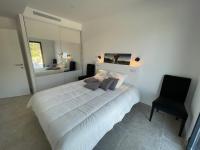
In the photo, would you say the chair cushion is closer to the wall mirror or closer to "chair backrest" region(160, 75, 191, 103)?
"chair backrest" region(160, 75, 191, 103)

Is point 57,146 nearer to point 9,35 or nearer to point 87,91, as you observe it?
point 87,91

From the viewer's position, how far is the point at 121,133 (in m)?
1.86

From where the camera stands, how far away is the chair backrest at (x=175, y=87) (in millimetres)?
2090

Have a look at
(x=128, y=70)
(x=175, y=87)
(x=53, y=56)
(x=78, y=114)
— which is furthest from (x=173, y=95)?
(x=53, y=56)

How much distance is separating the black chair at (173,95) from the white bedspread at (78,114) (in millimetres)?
613

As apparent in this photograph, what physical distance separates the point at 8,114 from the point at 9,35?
2.22 m

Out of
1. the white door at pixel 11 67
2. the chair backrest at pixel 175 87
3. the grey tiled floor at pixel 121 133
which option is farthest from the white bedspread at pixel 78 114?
the white door at pixel 11 67

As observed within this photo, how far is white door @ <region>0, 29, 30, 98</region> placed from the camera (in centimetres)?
287

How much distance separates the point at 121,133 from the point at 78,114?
967mm

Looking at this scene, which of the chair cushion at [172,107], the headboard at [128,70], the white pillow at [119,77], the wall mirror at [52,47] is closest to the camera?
the chair cushion at [172,107]

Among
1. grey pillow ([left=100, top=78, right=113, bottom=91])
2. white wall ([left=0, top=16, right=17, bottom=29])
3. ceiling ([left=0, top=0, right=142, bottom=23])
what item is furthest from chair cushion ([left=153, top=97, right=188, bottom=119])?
white wall ([left=0, top=16, right=17, bottom=29])

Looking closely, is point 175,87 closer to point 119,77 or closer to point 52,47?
point 119,77

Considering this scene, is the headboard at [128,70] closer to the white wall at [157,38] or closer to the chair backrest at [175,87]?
the white wall at [157,38]

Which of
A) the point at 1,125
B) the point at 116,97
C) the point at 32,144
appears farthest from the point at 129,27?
the point at 1,125
